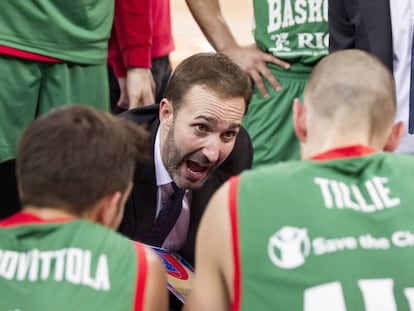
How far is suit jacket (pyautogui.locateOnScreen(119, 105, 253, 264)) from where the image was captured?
3127 millimetres

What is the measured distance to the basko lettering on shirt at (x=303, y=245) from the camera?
1992mm

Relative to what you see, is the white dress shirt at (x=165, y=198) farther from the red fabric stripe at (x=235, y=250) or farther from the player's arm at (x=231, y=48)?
the red fabric stripe at (x=235, y=250)

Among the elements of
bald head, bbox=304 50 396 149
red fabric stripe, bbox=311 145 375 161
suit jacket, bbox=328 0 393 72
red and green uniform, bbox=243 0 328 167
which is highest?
bald head, bbox=304 50 396 149

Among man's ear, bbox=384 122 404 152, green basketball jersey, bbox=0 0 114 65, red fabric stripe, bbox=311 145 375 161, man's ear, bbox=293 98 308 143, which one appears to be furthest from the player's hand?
red fabric stripe, bbox=311 145 375 161

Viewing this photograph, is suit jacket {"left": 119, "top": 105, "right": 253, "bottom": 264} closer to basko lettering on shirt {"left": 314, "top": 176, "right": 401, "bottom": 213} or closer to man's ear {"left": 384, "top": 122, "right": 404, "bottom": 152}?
man's ear {"left": 384, "top": 122, "right": 404, "bottom": 152}

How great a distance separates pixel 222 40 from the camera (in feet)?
14.4

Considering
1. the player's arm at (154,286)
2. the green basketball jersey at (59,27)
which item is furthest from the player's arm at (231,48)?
the player's arm at (154,286)

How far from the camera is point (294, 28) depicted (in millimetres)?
4066

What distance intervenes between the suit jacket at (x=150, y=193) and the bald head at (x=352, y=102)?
3.33 feet

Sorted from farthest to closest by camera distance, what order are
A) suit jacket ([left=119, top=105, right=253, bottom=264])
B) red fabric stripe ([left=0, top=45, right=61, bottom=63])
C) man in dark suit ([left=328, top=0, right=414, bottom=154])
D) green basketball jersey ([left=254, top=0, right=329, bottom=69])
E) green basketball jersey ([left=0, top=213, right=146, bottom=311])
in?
1. green basketball jersey ([left=254, top=0, right=329, bottom=69])
2. man in dark suit ([left=328, top=0, right=414, bottom=154])
3. red fabric stripe ([left=0, top=45, right=61, bottom=63])
4. suit jacket ([left=119, top=105, right=253, bottom=264])
5. green basketball jersey ([left=0, top=213, right=146, bottom=311])

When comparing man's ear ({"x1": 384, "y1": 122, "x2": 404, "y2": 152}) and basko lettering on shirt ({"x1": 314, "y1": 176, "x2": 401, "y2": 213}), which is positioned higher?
basko lettering on shirt ({"x1": 314, "y1": 176, "x2": 401, "y2": 213})

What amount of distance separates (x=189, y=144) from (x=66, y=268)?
49.7 inches

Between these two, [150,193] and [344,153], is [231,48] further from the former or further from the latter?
[344,153]

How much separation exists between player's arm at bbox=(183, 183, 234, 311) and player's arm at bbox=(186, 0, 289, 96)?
215 centimetres
